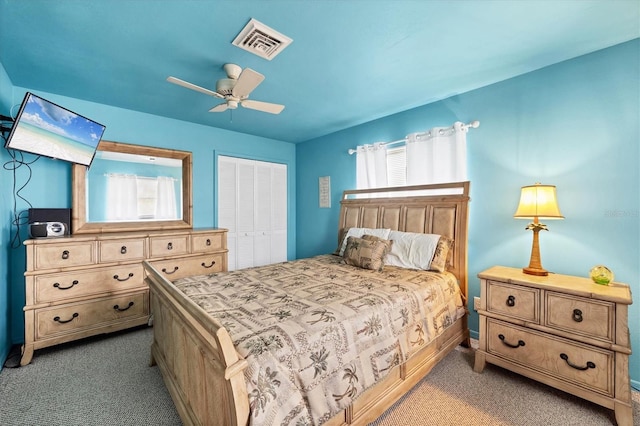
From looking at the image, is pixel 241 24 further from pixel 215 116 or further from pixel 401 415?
pixel 401 415

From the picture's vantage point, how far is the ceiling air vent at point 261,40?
5.82 ft

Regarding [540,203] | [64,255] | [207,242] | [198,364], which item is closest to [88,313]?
[64,255]

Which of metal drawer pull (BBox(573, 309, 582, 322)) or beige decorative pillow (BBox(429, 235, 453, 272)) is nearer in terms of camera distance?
metal drawer pull (BBox(573, 309, 582, 322))

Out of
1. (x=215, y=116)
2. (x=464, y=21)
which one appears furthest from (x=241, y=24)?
(x=215, y=116)

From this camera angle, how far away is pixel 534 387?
200 cm

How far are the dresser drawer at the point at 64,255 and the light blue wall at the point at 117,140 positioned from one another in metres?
0.31

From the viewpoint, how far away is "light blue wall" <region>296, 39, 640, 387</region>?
1.99 m

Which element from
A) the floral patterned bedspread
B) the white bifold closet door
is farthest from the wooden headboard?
the white bifold closet door

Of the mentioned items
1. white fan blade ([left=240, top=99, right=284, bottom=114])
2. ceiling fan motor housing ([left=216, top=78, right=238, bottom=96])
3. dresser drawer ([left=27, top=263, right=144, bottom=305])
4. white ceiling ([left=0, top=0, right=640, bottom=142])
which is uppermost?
white ceiling ([left=0, top=0, right=640, bottom=142])

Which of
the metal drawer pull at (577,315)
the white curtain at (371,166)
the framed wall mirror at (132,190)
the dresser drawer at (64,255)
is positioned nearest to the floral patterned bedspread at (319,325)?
the metal drawer pull at (577,315)

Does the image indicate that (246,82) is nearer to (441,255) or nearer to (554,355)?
(441,255)

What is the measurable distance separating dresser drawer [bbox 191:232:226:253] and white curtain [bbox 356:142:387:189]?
2.06 metres

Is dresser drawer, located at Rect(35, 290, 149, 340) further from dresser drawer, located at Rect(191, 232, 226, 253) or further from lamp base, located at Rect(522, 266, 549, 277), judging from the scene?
lamp base, located at Rect(522, 266, 549, 277)

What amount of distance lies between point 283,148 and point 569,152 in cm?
388
